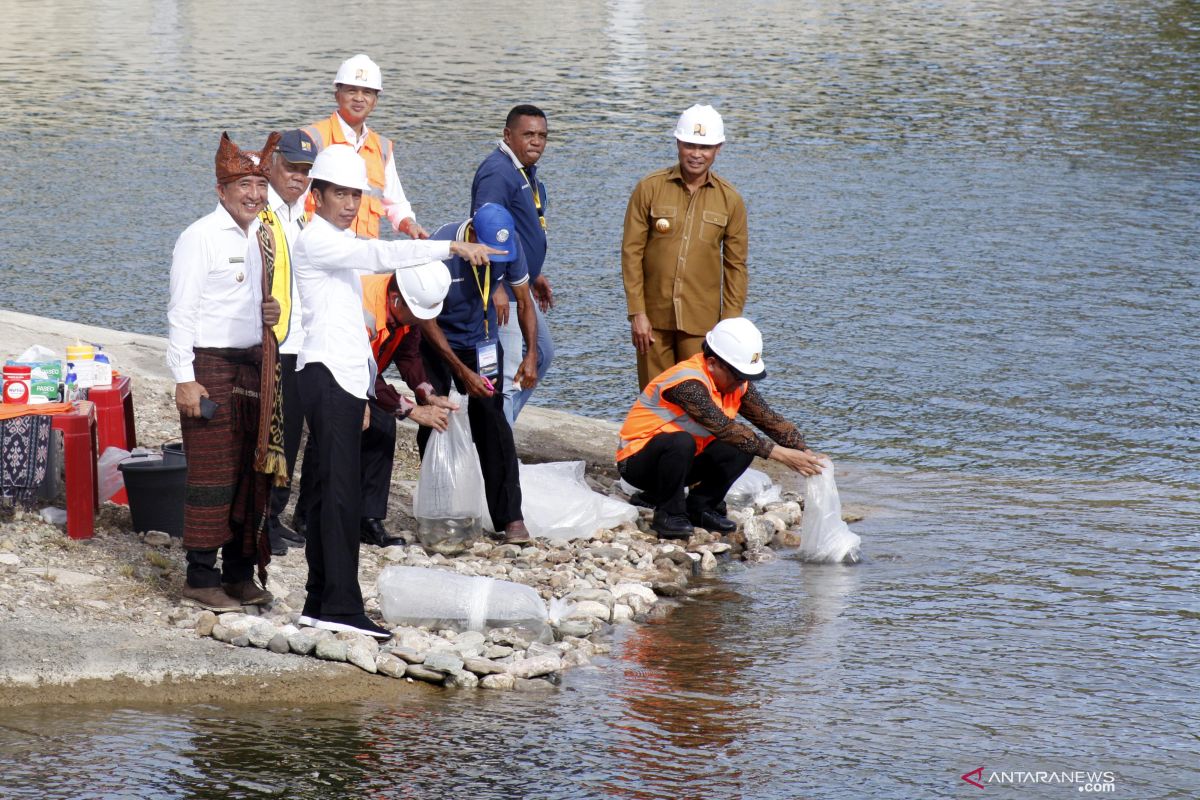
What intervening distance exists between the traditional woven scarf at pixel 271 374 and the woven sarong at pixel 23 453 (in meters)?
1.24

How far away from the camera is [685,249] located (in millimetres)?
7676

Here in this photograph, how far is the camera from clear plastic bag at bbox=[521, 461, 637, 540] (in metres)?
7.11

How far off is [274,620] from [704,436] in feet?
7.91

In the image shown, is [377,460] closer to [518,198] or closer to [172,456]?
[172,456]

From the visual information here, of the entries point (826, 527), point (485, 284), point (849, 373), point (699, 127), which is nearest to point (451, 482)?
point (485, 284)

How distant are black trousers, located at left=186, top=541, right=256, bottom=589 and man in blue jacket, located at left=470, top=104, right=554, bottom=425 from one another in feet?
5.29

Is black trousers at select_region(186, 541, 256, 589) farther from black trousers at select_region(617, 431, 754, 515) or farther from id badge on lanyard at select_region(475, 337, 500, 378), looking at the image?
black trousers at select_region(617, 431, 754, 515)

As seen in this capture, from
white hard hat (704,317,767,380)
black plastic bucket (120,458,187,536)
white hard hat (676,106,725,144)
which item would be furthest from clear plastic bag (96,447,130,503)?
white hard hat (676,106,725,144)

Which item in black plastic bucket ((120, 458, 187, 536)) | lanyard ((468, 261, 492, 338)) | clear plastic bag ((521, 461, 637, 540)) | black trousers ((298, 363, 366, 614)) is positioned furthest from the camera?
clear plastic bag ((521, 461, 637, 540))

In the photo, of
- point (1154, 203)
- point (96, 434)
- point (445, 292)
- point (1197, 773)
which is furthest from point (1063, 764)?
point (1154, 203)

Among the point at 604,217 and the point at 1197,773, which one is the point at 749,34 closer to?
the point at 604,217

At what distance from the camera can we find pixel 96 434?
6594mm

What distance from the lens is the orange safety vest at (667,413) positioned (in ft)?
23.5

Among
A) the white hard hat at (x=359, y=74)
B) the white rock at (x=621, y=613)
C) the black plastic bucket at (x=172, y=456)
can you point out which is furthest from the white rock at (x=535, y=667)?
the white hard hat at (x=359, y=74)
